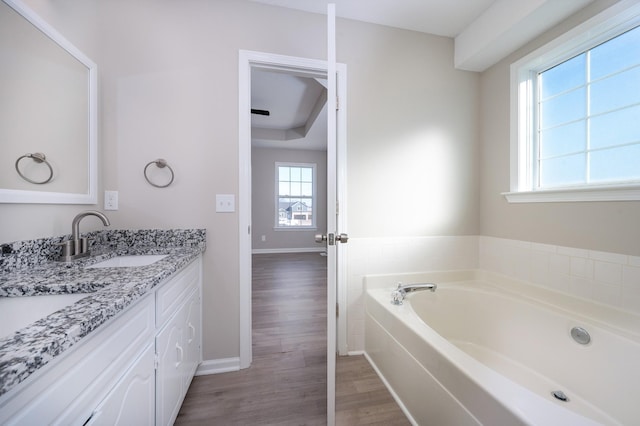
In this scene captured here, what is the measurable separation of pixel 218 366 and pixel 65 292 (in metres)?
1.15

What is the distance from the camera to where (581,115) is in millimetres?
1439

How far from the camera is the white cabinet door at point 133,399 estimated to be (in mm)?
605

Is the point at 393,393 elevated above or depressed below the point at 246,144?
below

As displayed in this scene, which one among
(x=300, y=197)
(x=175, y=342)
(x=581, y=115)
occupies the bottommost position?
(x=175, y=342)

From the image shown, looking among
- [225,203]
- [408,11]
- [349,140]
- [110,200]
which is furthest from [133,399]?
[408,11]

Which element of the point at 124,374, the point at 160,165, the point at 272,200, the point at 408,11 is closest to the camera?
the point at 124,374

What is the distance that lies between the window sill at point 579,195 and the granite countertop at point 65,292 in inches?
85.3

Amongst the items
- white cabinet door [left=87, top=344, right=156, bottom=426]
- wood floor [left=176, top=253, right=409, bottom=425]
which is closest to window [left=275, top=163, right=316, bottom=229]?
wood floor [left=176, top=253, right=409, bottom=425]

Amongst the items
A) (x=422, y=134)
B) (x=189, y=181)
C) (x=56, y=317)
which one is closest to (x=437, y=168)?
(x=422, y=134)

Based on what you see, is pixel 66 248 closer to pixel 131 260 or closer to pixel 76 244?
pixel 76 244

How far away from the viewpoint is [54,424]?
45 centimetres

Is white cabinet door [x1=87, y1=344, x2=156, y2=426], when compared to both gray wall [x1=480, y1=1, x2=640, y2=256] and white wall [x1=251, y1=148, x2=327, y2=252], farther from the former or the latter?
white wall [x1=251, y1=148, x2=327, y2=252]

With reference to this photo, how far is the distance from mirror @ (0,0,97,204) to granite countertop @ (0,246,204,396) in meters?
0.34

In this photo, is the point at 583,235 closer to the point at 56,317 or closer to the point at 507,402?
the point at 507,402
